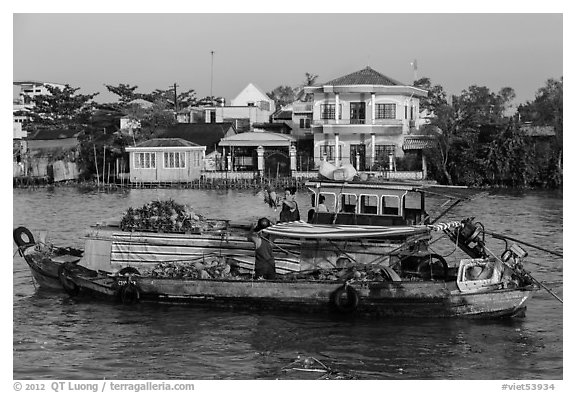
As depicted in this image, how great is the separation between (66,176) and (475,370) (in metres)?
45.5

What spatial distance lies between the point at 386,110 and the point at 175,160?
1349cm

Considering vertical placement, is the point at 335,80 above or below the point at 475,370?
above

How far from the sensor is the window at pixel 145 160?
51406mm

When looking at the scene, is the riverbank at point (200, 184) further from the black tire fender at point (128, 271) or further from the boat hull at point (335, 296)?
the boat hull at point (335, 296)

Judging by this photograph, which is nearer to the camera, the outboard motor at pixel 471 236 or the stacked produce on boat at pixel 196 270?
the outboard motor at pixel 471 236

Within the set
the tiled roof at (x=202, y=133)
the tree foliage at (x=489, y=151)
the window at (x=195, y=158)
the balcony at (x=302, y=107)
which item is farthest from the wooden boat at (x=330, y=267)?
the balcony at (x=302, y=107)

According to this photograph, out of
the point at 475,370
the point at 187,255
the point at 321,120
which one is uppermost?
the point at 321,120

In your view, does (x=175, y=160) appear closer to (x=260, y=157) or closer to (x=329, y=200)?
(x=260, y=157)

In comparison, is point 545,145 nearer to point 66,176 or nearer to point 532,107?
point 532,107

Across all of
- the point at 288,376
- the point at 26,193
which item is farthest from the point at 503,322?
the point at 26,193

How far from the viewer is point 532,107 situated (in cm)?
5716

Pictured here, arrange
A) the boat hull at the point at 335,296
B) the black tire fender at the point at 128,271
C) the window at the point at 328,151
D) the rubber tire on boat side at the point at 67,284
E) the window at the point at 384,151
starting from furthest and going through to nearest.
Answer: the window at the point at 328,151
the window at the point at 384,151
the rubber tire on boat side at the point at 67,284
the black tire fender at the point at 128,271
the boat hull at the point at 335,296

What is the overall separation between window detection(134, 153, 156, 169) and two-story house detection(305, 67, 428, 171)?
33.9 ft

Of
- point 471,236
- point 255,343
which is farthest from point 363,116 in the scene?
point 255,343
